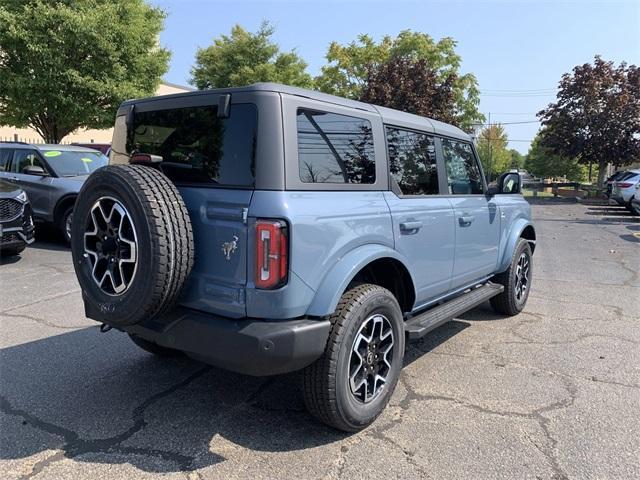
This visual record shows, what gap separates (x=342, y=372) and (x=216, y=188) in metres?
1.25

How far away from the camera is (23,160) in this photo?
9516 mm

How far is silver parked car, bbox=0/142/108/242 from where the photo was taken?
8.88m

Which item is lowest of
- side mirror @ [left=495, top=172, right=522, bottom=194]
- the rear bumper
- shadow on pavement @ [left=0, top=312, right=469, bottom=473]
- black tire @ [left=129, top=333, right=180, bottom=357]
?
shadow on pavement @ [left=0, top=312, right=469, bottom=473]

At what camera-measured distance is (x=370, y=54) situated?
2877cm

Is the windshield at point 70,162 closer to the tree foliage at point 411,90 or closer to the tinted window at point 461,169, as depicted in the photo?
the tinted window at point 461,169

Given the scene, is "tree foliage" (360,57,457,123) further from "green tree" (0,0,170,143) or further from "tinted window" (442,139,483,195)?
"tinted window" (442,139,483,195)

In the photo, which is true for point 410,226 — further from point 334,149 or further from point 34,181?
point 34,181

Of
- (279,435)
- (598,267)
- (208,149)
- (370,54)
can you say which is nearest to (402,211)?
(208,149)

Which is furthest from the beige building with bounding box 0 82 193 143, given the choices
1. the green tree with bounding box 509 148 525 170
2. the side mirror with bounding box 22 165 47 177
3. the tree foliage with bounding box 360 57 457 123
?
the green tree with bounding box 509 148 525 170

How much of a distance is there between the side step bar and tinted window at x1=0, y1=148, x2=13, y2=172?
9274 millimetres

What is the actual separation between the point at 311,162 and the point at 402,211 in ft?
2.79

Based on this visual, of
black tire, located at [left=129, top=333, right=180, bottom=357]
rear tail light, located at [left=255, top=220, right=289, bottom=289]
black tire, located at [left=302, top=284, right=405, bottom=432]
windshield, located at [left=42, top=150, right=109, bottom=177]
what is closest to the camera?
rear tail light, located at [left=255, top=220, right=289, bottom=289]

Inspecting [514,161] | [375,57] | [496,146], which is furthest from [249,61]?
[514,161]

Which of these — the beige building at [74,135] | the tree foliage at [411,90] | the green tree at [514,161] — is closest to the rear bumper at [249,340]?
the beige building at [74,135]
